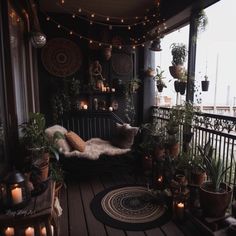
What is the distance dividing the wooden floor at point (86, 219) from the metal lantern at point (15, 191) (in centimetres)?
77

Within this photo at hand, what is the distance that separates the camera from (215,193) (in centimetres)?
190

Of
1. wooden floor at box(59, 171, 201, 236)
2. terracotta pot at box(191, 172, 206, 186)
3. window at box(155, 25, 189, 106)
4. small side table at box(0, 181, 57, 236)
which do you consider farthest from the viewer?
window at box(155, 25, 189, 106)

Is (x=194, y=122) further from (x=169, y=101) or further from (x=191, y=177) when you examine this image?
(x=169, y=101)

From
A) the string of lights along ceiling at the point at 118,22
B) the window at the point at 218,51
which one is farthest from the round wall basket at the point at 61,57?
the window at the point at 218,51

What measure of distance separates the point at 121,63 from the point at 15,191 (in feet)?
10.7

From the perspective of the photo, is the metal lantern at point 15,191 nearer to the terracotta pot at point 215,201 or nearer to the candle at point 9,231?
the candle at point 9,231

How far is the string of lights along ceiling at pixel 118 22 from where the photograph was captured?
143 inches

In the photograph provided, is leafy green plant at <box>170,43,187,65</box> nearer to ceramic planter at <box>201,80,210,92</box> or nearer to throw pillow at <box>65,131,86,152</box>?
ceramic planter at <box>201,80,210,92</box>

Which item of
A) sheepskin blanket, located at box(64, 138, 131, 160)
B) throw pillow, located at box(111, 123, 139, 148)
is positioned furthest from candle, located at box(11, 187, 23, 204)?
throw pillow, located at box(111, 123, 139, 148)

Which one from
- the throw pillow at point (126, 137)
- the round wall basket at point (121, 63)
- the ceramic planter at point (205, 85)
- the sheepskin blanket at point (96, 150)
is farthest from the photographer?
the round wall basket at point (121, 63)

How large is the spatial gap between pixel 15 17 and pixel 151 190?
2844 mm

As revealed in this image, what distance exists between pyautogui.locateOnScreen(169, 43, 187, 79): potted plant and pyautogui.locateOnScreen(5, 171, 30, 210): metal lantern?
2564 mm

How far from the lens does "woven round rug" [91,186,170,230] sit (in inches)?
88.4

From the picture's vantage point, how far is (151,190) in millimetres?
2861
